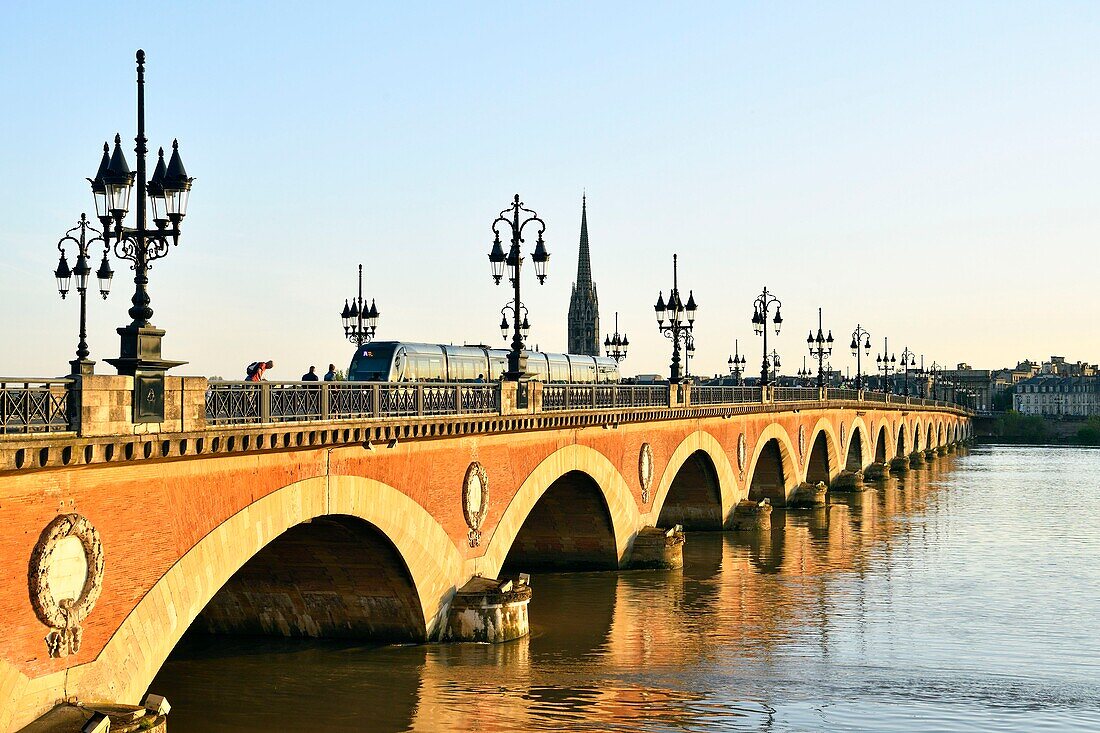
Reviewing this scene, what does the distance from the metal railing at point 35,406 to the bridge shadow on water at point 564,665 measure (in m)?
7.57

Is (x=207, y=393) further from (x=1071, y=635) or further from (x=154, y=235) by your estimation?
(x=1071, y=635)

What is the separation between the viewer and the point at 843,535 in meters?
48.8

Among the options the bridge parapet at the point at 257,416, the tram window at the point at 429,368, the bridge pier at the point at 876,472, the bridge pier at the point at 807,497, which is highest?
the tram window at the point at 429,368

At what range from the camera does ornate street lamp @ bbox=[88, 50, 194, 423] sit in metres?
15.4

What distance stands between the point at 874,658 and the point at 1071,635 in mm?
5241

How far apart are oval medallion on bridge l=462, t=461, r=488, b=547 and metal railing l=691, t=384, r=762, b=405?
18405 mm

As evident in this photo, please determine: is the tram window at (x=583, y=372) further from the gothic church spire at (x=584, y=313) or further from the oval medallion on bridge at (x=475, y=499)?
the gothic church spire at (x=584, y=313)

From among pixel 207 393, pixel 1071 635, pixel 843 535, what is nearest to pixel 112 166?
pixel 207 393

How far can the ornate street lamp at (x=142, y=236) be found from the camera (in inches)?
607

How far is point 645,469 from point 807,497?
2298cm

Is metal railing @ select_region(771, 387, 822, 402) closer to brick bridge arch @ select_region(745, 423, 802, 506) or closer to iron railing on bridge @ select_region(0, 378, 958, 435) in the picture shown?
brick bridge arch @ select_region(745, 423, 802, 506)

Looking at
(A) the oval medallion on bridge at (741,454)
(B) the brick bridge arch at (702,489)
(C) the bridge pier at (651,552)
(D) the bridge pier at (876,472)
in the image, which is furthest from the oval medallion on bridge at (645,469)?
(D) the bridge pier at (876,472)

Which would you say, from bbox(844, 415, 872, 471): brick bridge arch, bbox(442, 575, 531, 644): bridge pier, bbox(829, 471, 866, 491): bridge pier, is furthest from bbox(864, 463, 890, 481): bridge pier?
bbox(442, 575, 531, 644): bridge pier

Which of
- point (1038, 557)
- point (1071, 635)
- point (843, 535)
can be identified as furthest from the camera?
point (843, 535)
